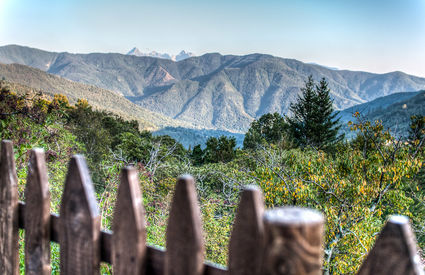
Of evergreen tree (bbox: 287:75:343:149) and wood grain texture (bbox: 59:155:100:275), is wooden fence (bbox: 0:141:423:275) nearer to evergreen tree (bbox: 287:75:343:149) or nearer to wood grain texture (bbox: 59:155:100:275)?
wood grain texture (bbox: 59:155:100:275)

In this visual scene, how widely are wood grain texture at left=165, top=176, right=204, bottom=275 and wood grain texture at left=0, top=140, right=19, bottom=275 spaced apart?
0.73 m

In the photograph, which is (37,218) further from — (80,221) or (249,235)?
(249,235)

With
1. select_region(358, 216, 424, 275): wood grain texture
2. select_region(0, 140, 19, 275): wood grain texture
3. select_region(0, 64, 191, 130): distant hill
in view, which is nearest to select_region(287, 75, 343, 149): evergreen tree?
select_region(0, 140, 19, 275): wood grain texture

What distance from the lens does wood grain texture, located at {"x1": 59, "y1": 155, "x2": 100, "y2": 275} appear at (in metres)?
0.86

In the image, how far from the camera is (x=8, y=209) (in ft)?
3.59

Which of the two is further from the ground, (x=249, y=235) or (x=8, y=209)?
(x=249, y=235)

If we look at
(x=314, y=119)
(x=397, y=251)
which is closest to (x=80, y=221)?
(x=397, y=251)

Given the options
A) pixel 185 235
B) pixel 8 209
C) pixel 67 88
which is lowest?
pixel 8 209

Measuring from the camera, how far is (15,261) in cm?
112

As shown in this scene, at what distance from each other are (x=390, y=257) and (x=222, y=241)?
4908mm

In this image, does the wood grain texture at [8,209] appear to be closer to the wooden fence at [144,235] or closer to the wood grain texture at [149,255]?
the wooden fence at [144,235]

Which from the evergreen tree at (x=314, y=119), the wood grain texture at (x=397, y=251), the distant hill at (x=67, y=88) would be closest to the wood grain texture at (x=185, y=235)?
the wood grain texture at (x=397, y=251)

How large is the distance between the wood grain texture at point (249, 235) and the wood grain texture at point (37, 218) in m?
0.69

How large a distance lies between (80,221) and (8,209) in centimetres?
44
